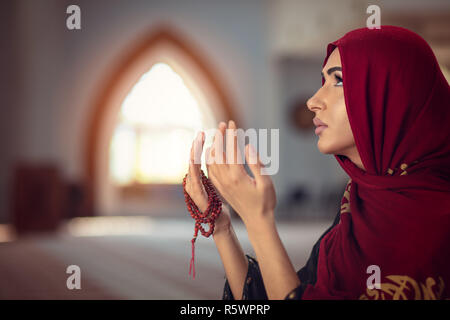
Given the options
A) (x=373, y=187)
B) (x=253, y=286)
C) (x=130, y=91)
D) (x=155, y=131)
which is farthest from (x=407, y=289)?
(x=155, y=131)

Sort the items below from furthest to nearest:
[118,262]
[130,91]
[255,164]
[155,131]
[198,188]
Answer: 1. [155,131]
2. [130,91]
3. [118,262]
4. [198,188]
5. [255,164]

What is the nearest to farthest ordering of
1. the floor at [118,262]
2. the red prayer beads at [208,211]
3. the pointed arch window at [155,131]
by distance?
1. the red prayer beads at [208,211]
2. the floor at [118,262]
3. the pointed arch window at [155,131]

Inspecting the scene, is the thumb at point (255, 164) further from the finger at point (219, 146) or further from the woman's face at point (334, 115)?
the woman's face at point (334, 115)

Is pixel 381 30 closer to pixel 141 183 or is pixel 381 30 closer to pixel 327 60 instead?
pixel 327 60

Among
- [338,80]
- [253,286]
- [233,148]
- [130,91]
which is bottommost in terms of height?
[253,286]

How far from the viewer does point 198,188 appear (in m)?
1.01

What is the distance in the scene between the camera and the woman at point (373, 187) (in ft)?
2.95

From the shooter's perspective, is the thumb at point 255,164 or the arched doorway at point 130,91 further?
the arched doorway at point 130,91

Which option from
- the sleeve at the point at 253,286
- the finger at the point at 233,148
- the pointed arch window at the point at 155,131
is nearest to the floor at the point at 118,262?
the sleeve at the point at 253,286

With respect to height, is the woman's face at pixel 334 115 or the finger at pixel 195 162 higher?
the woman's face at pixel 334 115

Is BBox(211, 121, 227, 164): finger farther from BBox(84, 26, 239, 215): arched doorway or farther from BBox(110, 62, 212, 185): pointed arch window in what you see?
BBox(110, 62, 212, 185): pointed arch window

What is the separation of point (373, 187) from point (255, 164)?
24 cm

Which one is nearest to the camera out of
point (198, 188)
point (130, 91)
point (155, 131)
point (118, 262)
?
point (198, 188)

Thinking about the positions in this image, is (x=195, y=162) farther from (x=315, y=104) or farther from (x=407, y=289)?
(x=407, y=289)
